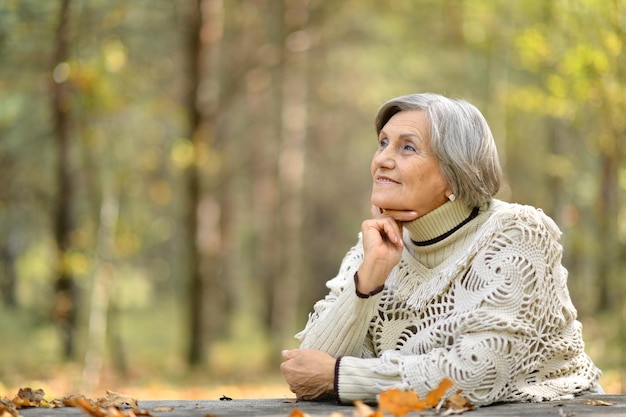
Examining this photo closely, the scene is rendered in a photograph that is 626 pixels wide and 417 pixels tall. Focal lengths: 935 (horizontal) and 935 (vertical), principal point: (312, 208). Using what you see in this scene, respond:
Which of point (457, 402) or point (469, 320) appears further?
point (469, 320)

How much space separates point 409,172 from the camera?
12.8ft

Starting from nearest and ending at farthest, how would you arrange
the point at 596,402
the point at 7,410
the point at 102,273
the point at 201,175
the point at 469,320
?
the point at 7,410 → the point at 469,320 → the point at 596,402 → the point at 102,273 → the point at 201,175

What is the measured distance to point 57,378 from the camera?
43.3 ft

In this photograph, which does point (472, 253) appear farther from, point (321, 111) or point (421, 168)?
point (321, 111)

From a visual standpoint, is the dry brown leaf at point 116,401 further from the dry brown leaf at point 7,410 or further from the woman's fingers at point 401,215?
the woman's fingers at point 401,215

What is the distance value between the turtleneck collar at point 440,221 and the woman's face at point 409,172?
0.12ft

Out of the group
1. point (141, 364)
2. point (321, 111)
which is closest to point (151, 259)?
point (321, 111)

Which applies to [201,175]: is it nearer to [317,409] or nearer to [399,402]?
[317,409]

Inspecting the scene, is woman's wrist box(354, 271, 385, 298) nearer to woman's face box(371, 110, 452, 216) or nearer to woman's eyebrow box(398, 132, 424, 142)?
woman's face box(371, 110, 452, 216)

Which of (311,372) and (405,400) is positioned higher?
(311,372)

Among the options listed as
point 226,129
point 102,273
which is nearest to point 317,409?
point 102,273

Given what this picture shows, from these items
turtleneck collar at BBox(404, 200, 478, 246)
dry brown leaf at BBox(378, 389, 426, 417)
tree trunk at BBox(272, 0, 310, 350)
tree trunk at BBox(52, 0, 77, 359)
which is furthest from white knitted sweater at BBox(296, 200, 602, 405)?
tree trunk at BBox(272, 0, 310, 350)

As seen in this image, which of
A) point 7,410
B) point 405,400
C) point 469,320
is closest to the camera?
point 7,410

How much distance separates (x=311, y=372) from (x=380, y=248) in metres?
0.57
